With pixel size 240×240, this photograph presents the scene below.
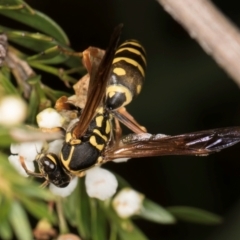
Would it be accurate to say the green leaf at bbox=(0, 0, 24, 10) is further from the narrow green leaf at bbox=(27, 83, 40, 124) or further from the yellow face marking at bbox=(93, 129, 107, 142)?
the yellow face marking at bbox=(93, 129, 107, 142)

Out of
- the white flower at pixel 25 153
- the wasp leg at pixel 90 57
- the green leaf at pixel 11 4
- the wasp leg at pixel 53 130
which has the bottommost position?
the white flower at pixel 25 153

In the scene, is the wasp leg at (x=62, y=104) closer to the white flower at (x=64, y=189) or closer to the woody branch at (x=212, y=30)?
the white flower at (x=64, y=189)

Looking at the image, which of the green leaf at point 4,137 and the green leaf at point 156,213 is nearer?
the green leaf at point 4,137

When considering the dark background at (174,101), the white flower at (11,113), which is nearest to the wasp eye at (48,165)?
the white flower at (11,113)

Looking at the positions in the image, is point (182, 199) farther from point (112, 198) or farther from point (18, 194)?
point (18, 194)

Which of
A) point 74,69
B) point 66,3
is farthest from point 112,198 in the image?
point 66,3

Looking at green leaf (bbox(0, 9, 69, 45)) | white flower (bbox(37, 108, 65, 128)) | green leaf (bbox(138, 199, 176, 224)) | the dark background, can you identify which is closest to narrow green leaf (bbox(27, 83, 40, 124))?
white flower (bbox(37, 108, 65, 128))
